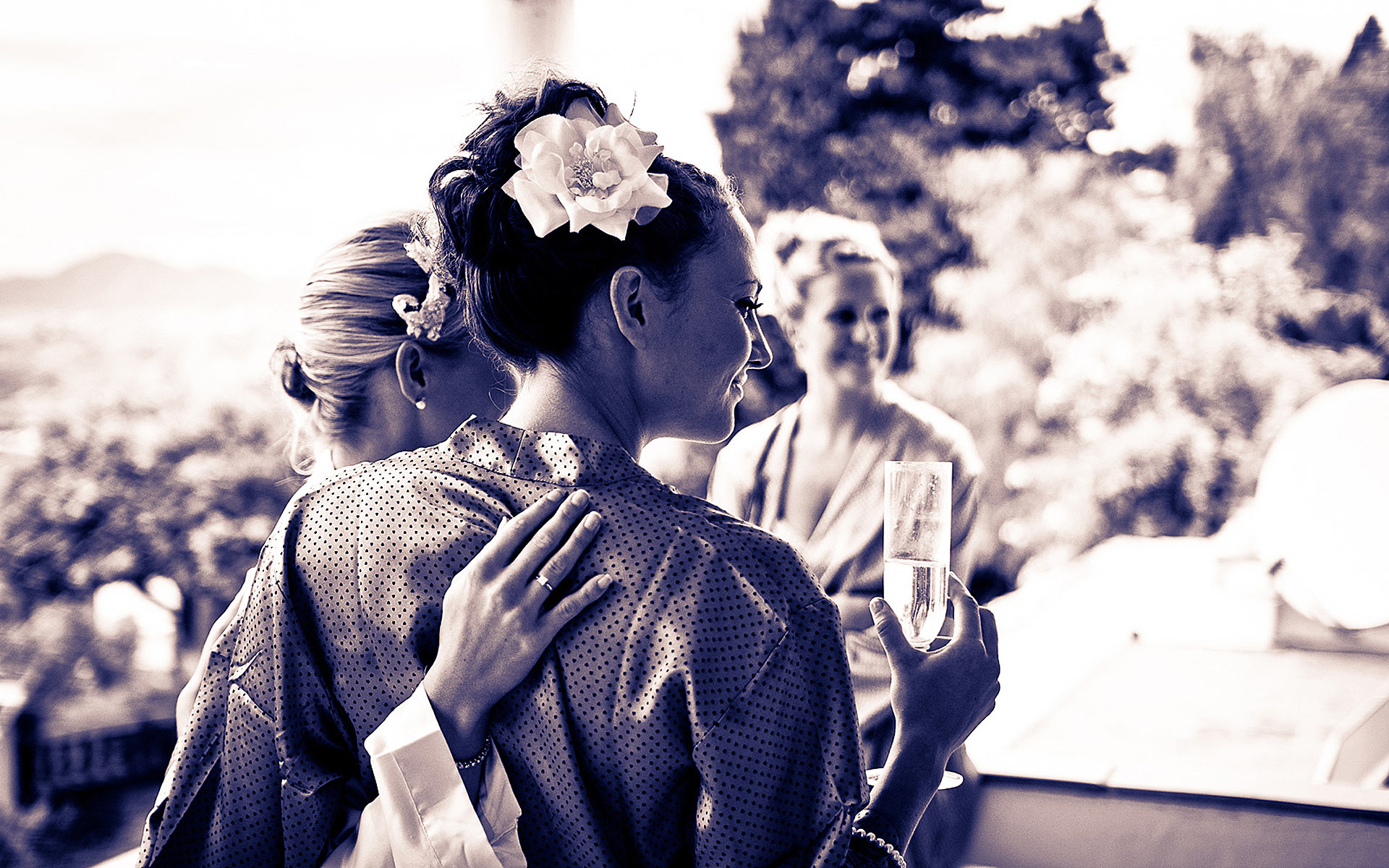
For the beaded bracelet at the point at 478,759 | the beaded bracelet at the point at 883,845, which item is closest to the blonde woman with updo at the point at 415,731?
the beaded bracelet at the point at 478,759

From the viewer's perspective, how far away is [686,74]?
9.67 meters

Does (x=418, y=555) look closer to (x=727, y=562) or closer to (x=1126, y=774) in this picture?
(x=727, y=562)

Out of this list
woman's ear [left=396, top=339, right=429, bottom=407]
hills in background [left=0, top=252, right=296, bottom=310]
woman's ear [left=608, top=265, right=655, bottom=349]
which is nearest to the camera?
woman's ear [left=608, top=265, right=655, bottom=349]

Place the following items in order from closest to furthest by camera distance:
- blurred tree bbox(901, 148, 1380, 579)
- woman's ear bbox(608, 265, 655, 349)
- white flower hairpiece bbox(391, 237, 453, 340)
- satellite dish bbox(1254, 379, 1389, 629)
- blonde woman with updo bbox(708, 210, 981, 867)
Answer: woman's ear bbox(608, 265, 655, 349)
white flower hairpiece bbox(391, 237, 453, 340)
blonde woman with updo bbox(708, 210, 981, 867)
satellite dish bbox(1254, 379, 1389, 629)
blurred tree bbox(901, 148, 1380, 579)

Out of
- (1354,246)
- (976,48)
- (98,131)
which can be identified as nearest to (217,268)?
(98,131)

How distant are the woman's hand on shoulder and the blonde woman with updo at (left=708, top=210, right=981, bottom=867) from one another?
136cm

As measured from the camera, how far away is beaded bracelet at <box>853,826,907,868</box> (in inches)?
35.3

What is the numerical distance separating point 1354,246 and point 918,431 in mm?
8171

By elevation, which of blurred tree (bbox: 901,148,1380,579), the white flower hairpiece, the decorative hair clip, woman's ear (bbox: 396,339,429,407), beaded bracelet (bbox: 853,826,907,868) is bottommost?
blurred tree (bbox: 901,148,1380,579)

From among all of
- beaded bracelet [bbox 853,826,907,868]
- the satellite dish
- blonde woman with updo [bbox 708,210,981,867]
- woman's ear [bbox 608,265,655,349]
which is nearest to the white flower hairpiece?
woman's ear [bbox 608,265,655,349]

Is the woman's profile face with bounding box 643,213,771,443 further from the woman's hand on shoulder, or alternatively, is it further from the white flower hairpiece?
the white flower hairpiece

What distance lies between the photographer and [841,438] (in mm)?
2414

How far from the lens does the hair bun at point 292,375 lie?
1.58 metres

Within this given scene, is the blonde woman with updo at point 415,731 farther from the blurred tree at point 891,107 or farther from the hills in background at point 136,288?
the blurred tree at point 891,107
